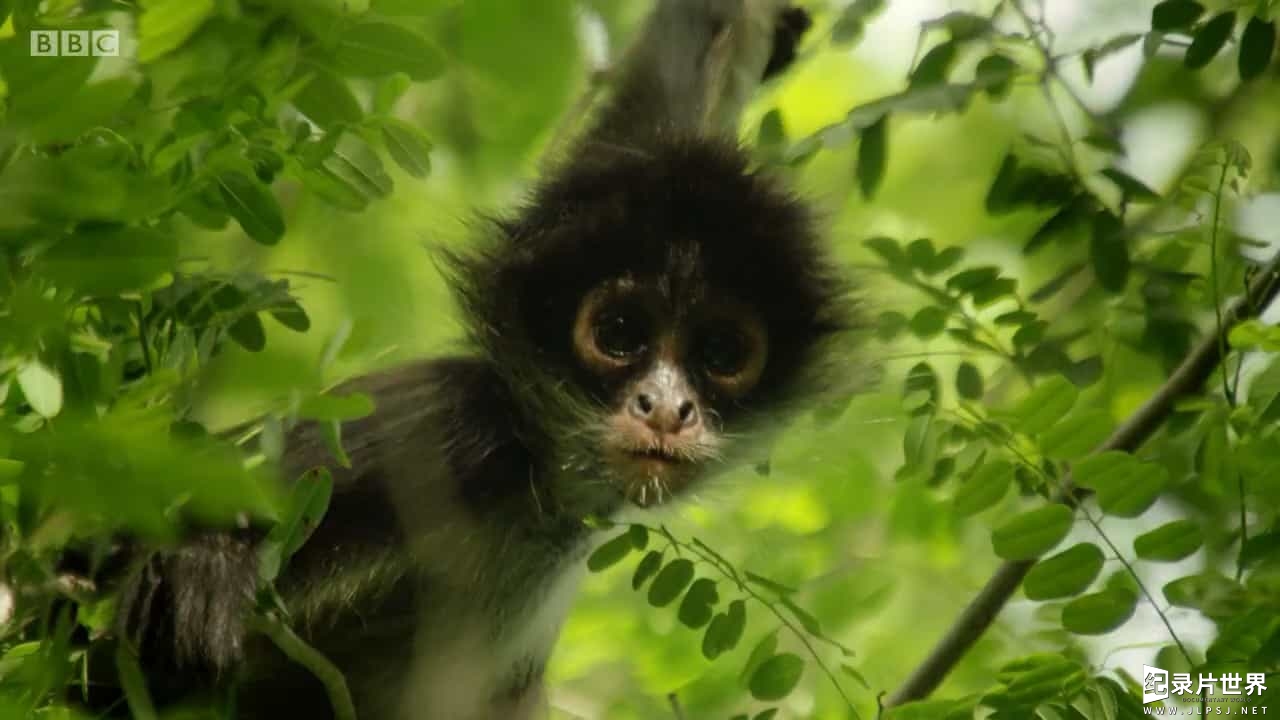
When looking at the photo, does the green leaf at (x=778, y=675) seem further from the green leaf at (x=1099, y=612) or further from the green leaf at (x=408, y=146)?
the green leaf at (x=408, y=146)

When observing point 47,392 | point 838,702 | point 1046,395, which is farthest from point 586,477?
point 47,392

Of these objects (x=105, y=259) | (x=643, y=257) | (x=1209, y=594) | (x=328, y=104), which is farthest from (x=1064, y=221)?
(x=105, y=259)

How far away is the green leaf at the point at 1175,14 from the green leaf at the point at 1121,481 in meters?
1.01

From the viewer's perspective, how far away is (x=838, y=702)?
3.67 meters

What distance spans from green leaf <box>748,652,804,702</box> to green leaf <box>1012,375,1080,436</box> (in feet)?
2.30

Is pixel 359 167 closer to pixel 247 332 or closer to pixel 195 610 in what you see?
pixel 247 332

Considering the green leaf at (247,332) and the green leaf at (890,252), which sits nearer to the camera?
the green leaf at (247,332)

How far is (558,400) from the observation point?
4.45 m

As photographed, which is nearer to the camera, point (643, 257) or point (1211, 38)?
point (1211, 38)

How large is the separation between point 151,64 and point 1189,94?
10.2 feet

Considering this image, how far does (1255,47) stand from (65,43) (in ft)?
7.73

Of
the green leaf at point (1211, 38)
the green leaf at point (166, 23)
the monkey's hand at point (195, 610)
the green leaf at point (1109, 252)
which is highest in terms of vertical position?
the green leaf at point (1211, 38)

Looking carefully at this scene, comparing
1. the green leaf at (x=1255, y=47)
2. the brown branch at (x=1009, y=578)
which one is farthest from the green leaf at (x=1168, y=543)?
the green leaf at (x=1255, y=47)

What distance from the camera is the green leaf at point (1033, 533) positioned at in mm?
2812
